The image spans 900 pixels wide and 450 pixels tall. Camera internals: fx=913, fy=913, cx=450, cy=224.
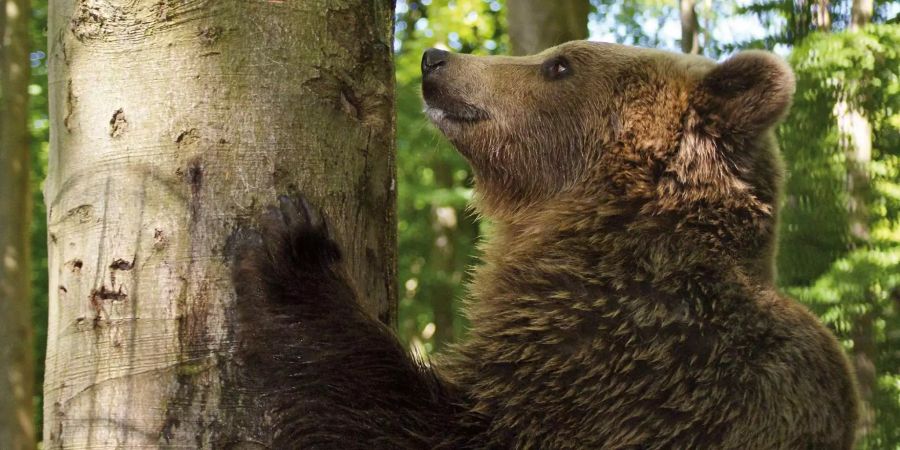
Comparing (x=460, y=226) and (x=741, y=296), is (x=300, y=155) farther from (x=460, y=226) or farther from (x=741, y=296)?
(x=460, y=226)

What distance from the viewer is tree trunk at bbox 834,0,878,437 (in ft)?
27.6

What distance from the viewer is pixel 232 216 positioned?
2727mm

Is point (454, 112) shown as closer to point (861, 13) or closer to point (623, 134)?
point (623, 134)

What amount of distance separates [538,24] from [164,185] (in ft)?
21.3

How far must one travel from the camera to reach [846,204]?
8562mm

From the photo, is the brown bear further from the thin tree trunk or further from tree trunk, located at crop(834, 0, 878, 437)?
the thin tree trunk

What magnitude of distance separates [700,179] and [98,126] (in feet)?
7.22

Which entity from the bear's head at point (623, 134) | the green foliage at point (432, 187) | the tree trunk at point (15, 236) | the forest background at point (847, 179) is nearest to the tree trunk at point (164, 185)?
the bear's head at point (623, 134)

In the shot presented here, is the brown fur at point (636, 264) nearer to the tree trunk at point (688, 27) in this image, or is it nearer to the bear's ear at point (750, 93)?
the bear's ear at point (750, 93)

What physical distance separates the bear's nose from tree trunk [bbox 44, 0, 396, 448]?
1176 millimetres

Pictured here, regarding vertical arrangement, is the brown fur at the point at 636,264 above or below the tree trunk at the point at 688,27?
below

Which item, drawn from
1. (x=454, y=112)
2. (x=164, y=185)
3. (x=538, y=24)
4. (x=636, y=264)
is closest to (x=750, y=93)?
(x=636, y=264)

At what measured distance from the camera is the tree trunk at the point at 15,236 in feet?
31.5

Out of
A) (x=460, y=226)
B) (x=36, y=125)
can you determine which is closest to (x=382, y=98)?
(x=36, y=125)
